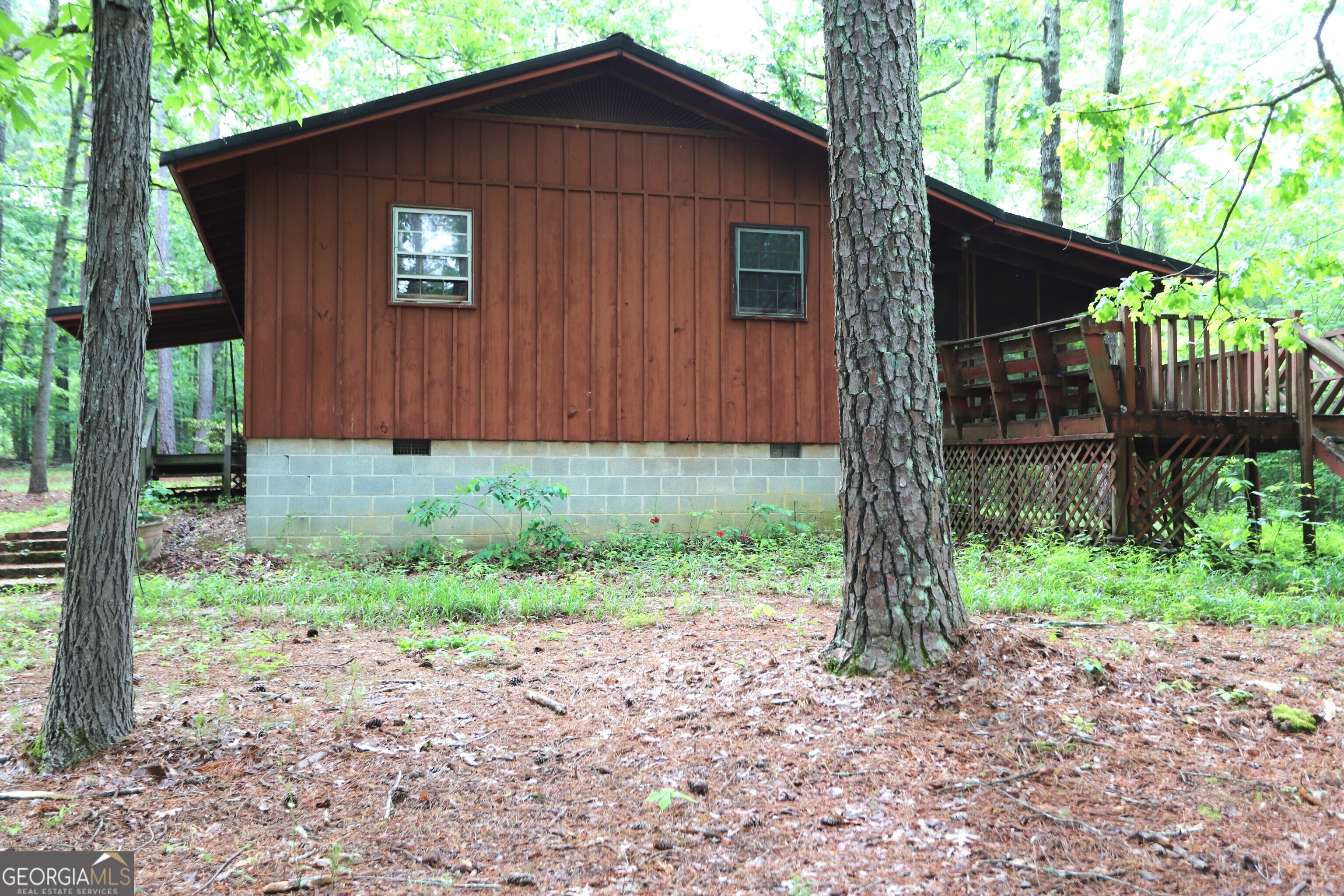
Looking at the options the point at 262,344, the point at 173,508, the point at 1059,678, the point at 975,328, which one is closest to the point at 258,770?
the point at 1059,678

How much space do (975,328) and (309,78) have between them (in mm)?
22517

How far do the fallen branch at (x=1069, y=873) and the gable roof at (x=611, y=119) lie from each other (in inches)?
315

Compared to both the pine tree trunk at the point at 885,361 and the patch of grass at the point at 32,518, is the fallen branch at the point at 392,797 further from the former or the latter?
the patch of grass at the point at 32,518

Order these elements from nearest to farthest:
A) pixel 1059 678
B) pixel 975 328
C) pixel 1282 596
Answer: pixel 1059 678 < pixel 1282 596 < pixel 975 328

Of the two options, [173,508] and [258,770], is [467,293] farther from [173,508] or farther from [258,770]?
[173,508]

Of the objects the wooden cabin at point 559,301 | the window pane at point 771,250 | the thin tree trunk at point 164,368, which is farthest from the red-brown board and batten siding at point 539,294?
the thin tree trunk at point 164,368

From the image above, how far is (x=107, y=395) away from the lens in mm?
3250

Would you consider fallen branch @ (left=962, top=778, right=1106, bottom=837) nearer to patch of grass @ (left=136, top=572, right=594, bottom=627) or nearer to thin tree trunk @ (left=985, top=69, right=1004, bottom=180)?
patch of grass @ (left=136, top=572, right=594, bottom=627)

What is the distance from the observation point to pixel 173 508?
13758mm

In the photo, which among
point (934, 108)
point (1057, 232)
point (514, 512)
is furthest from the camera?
point (934, 108)

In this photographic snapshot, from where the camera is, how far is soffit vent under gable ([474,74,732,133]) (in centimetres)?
948

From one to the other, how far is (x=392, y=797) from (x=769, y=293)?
795cm

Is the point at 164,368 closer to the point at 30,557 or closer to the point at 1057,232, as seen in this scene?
the point at 30,557

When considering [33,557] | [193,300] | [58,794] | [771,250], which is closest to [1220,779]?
[58,794]
